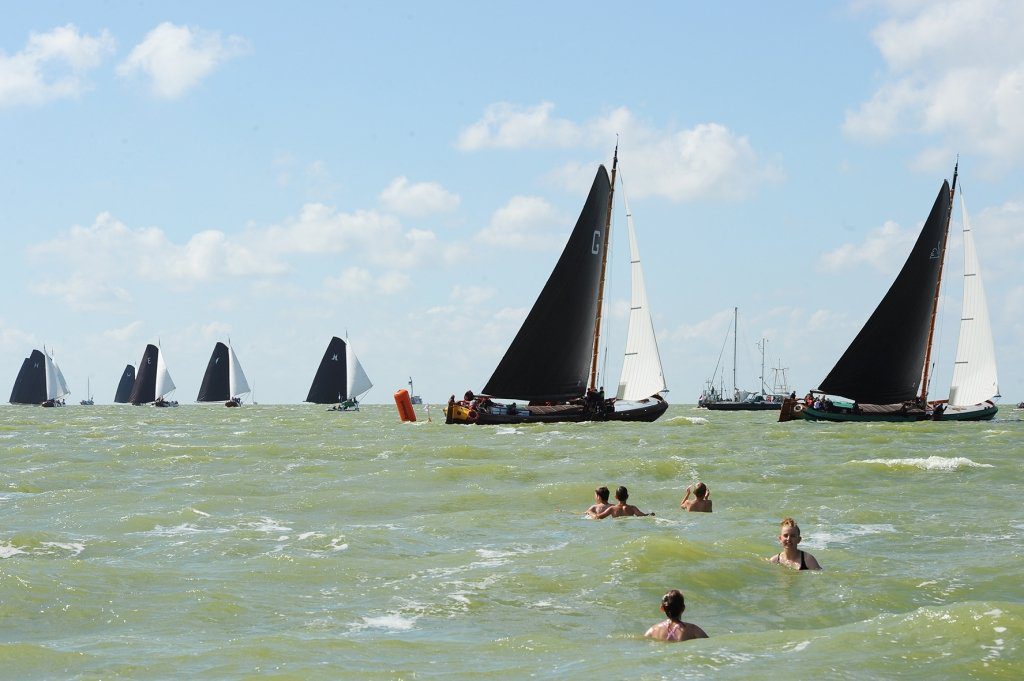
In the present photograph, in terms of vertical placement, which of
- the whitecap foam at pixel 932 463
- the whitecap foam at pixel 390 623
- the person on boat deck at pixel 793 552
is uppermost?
the whitecap foam at pixel 932 463

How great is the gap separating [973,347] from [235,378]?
11406 centimetres

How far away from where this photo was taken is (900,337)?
59.4 m

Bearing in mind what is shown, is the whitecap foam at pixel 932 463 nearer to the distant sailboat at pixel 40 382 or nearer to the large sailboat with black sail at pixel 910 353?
the large sailboat with black sail at pixel 910 353

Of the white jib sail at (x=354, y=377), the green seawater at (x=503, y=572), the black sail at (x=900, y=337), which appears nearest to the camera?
the green seawater at (x=503, y=572)

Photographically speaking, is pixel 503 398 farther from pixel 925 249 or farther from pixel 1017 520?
pixel 1017 520

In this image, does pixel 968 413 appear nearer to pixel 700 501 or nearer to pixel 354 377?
pixel 700 501

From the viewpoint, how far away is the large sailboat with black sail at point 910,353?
59.3 meters

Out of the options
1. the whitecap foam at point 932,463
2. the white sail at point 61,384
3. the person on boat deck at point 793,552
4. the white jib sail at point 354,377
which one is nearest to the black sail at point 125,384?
the white sail at point 61,384

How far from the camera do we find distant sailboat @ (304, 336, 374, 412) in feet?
441

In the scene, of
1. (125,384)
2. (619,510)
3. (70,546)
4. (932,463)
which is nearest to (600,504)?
(619,510)

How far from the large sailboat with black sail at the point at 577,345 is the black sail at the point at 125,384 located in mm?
143992

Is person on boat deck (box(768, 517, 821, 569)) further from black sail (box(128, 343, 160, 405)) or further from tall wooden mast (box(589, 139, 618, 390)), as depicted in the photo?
black sail (box(128, 343, 160, 405))

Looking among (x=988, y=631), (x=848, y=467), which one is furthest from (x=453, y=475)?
(x=988, y=631)

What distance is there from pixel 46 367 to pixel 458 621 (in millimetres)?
166296
